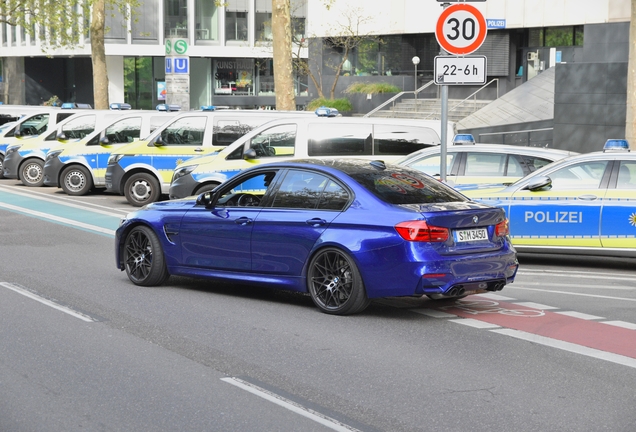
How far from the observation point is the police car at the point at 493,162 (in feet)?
47.1

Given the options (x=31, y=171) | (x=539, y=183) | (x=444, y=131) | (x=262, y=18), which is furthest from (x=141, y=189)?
(x=262, y=18)

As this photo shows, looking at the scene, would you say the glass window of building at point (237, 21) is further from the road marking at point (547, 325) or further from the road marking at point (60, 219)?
the road marking at point (547, 325)

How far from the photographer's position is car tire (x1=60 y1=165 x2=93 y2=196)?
22.9 m

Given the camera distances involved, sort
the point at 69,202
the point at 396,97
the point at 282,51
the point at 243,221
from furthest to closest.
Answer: the point at 396,97
the point at 282,51
the point at 69,202
the point at 243,221

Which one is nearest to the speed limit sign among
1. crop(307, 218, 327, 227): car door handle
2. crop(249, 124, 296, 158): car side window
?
crop(307, 218, 327, 227): car door handle

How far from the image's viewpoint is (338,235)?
916 centimetres

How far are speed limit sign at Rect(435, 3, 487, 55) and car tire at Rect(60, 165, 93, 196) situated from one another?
12390mm

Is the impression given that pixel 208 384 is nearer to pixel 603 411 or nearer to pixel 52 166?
pixel 603 411

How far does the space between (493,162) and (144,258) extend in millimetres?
5825

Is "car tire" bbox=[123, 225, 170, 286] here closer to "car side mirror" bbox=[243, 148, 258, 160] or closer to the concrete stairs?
"car side mirror" bbox=[243, 148, 258, 160]

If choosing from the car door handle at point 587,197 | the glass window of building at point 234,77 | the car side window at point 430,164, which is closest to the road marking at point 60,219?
the car side window at point 430,164

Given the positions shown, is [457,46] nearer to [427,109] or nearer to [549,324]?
[549,324]

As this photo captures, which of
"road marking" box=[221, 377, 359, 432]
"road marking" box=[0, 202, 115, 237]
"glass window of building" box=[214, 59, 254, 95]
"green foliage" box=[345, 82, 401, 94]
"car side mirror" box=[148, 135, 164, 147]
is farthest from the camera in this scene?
"glass window of building" box=[214, 59, 254, 95]

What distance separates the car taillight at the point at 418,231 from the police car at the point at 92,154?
47.1 feet
